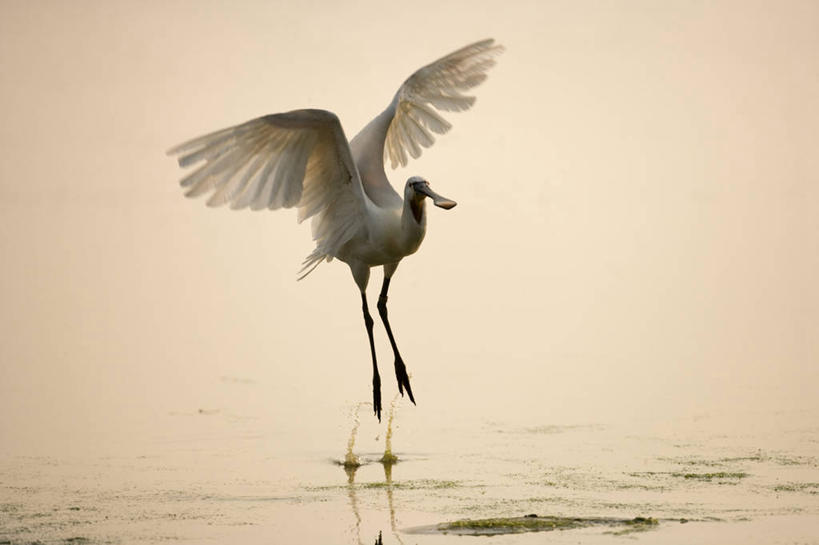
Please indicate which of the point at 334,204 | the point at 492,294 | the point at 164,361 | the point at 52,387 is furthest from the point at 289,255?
the point at 334,204

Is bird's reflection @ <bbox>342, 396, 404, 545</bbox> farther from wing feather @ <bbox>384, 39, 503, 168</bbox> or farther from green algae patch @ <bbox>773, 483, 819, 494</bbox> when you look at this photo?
wing feather @ <bbox>384, 39, 503, 168</bbox>

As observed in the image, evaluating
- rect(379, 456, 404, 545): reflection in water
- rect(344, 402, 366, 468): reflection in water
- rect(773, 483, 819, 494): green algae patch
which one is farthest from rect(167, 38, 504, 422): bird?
rect(773, 483, 819, 494): green algae patch

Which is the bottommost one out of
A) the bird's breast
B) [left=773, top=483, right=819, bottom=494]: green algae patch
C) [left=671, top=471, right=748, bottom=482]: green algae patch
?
[left=773, top=483, right=819, bottom=494]: green algae patch

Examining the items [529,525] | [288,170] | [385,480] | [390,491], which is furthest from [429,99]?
[529,525]

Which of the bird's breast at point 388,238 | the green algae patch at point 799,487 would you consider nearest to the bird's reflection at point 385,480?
the bird's breast at point 388,238

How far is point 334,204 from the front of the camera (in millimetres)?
10203

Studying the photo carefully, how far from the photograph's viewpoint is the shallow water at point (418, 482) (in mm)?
7223

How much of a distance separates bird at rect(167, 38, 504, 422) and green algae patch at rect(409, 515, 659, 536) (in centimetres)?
239

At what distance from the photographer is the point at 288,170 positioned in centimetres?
966

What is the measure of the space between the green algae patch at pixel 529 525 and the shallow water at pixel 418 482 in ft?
0.14

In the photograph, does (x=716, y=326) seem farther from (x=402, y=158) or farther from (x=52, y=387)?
(x=52, y=387)

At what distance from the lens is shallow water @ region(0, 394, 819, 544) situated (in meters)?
7.22

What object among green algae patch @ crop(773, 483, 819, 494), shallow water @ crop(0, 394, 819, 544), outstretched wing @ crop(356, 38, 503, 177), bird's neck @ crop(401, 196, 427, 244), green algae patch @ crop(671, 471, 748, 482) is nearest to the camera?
shallow water @ crop(0, 394, 819, 544)

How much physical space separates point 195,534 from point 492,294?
9.67 metres
